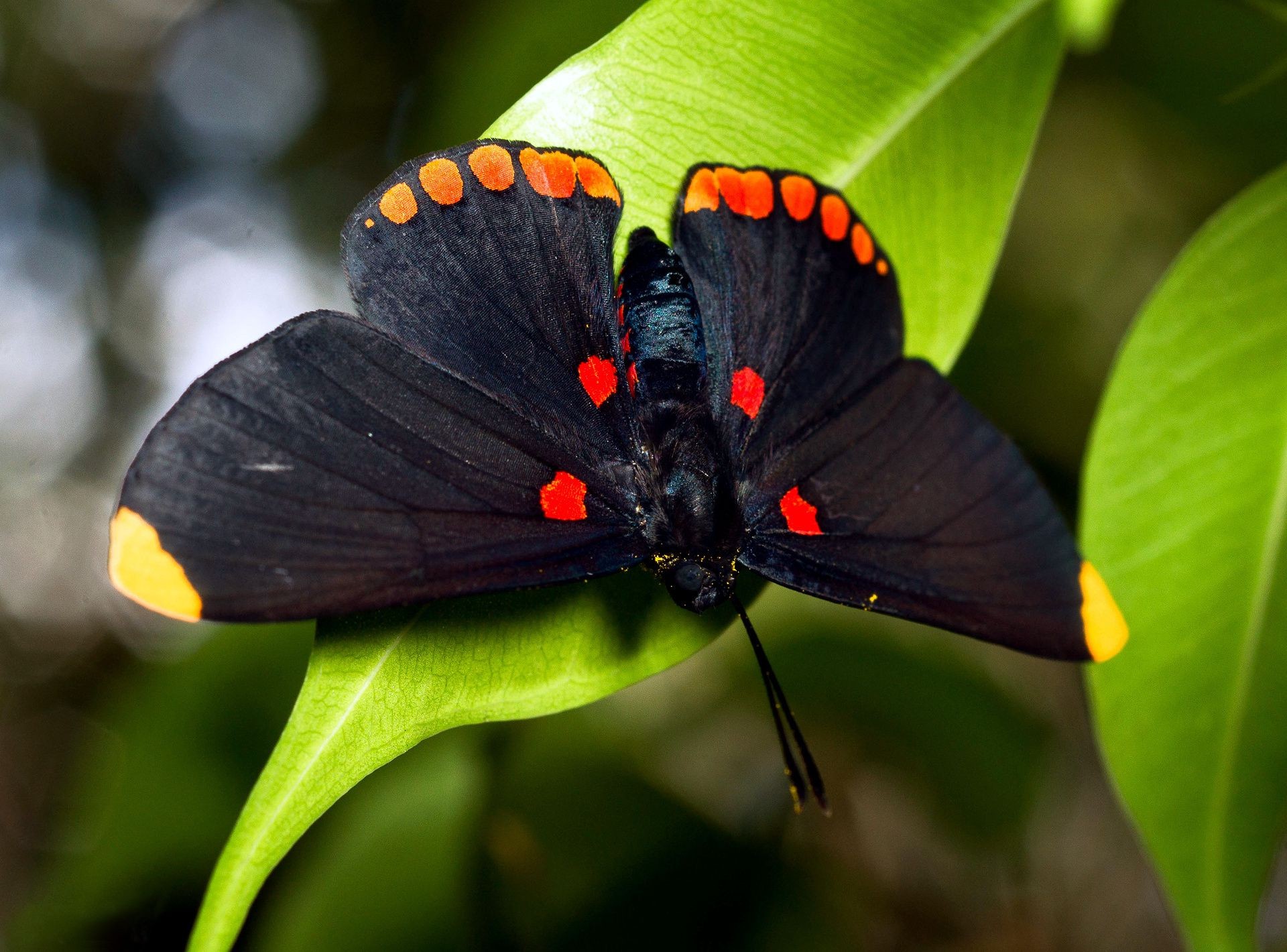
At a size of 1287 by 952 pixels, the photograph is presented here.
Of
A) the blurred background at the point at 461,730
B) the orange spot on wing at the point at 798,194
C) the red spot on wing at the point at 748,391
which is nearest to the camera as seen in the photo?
the orange spot on wing at the point at 798,194

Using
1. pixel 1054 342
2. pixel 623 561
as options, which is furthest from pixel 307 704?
pixel 1054 342

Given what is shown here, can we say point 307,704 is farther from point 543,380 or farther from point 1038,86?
point 1038,86

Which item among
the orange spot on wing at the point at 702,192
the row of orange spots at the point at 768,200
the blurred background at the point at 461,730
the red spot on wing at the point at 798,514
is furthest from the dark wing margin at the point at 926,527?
the blurred background at the point at 461,730

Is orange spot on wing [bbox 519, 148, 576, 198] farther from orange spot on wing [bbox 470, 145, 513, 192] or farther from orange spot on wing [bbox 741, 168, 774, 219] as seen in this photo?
orange spot on wing [bbox 741, 168, 774, 219]

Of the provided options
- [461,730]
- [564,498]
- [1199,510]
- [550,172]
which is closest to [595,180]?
[550,172]

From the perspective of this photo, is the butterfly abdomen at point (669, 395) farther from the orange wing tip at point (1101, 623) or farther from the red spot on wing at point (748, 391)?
the orange wing tip at point (1101, 623)

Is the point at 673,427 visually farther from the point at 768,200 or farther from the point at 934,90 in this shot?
the point at 934,90

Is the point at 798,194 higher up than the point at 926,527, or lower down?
higher up
